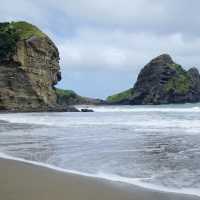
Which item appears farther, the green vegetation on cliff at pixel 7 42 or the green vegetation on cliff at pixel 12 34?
the green vegetation on cliff at pixel 12 34

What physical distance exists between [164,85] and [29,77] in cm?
7884

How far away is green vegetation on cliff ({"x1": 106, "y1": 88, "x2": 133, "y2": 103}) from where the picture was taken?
6348 inches

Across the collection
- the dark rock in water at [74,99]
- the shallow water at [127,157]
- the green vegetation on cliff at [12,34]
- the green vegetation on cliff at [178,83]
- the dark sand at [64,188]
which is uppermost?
the green vegetation on cliff at [12,34]

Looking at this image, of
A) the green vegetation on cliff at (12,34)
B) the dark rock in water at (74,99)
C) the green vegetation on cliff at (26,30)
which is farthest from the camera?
the dark rock in water at (74,99)

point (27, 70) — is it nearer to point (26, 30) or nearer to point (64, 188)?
point (26, 30)

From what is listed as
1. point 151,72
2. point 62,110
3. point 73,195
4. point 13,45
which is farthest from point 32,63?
point 151,72

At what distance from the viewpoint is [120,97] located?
16612 centimetres

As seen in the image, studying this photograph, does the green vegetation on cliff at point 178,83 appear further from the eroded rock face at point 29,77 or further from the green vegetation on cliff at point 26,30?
the eroded rock face at point 29,77

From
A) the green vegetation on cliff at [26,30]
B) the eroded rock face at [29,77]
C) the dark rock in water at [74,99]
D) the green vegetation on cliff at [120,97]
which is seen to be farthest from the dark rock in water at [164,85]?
the eroded rock face at [29,77]

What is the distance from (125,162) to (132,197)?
4.22m

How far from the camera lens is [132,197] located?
7.76 m

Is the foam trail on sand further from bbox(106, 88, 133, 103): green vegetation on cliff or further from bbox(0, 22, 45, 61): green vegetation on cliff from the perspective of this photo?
bbox(106, 88, 133, 103): green vegetation on cliff

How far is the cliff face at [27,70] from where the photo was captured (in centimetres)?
6981

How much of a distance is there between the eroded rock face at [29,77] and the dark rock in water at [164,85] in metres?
67.3
